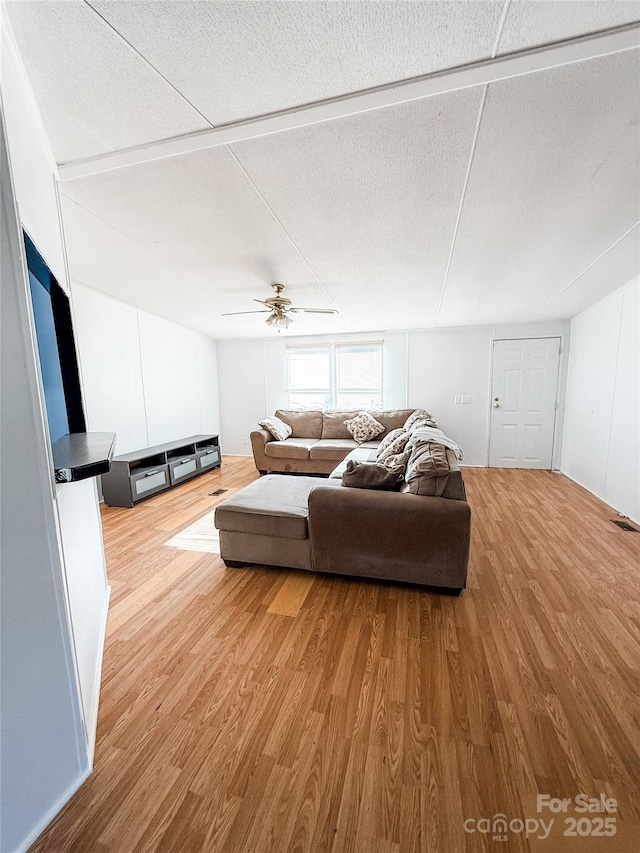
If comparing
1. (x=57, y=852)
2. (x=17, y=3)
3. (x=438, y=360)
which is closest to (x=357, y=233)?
(x=17, y=3)

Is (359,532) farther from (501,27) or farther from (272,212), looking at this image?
(501,27)

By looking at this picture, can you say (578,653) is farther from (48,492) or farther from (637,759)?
(48,492)

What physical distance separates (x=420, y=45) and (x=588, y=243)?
6.60ft

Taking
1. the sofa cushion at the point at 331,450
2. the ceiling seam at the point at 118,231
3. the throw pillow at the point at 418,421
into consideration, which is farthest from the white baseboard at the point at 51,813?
the sofa cushion at the point at 331,450

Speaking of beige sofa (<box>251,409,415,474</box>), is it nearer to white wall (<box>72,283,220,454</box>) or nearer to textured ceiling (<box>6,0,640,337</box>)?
white wall (<box>72,283,220,454</box>)

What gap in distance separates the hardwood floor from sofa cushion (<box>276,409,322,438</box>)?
10.3 feet

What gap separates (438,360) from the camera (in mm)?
5121

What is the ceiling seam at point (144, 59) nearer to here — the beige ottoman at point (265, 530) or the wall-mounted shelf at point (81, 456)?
the wall-mounted shelf at point (81, 456)

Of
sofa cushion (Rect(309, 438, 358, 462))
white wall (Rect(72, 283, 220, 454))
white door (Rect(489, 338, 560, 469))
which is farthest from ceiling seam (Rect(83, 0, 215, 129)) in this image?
white door (Rect(489, 338, 560, 469))

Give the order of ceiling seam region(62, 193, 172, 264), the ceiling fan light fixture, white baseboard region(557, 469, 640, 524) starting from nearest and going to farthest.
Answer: ceiling seam region(62, 193, 172, 264) → white baseboard region(557, 469, 640, 524) → the ceiling fan light fixture

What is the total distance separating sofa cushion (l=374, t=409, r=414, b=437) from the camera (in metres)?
4.92

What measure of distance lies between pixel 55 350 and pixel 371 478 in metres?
1.91

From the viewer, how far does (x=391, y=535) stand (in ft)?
6.41

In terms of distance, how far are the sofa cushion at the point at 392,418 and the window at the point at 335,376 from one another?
49cm
